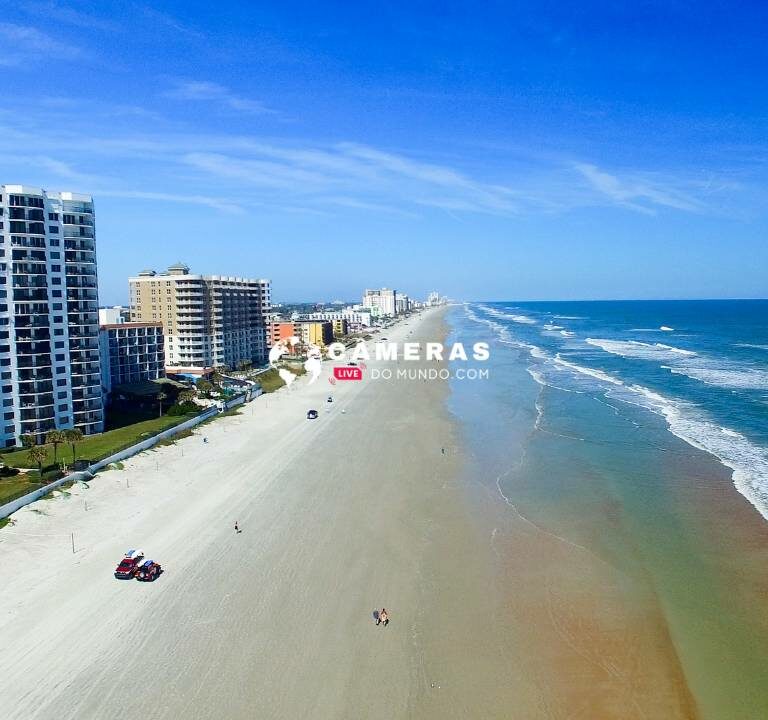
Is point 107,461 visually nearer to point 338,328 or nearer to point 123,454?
point 123,454

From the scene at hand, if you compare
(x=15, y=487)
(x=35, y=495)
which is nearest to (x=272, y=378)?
(x=15, y=487)

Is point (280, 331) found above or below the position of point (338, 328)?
below

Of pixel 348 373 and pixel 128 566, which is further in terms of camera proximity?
pixel 348 373

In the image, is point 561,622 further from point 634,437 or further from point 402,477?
point 634,437

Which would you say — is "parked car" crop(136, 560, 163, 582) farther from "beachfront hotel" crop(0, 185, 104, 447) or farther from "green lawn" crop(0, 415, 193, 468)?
"beachfront hotel" crop(0, 185, 104, 447)

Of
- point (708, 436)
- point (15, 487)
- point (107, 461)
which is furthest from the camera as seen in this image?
point (708, 436)

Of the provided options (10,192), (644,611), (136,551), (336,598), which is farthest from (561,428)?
(10,192)

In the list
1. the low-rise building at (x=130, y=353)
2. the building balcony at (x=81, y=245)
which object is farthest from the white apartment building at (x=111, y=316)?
the building balcony at (x=81, y=245)
